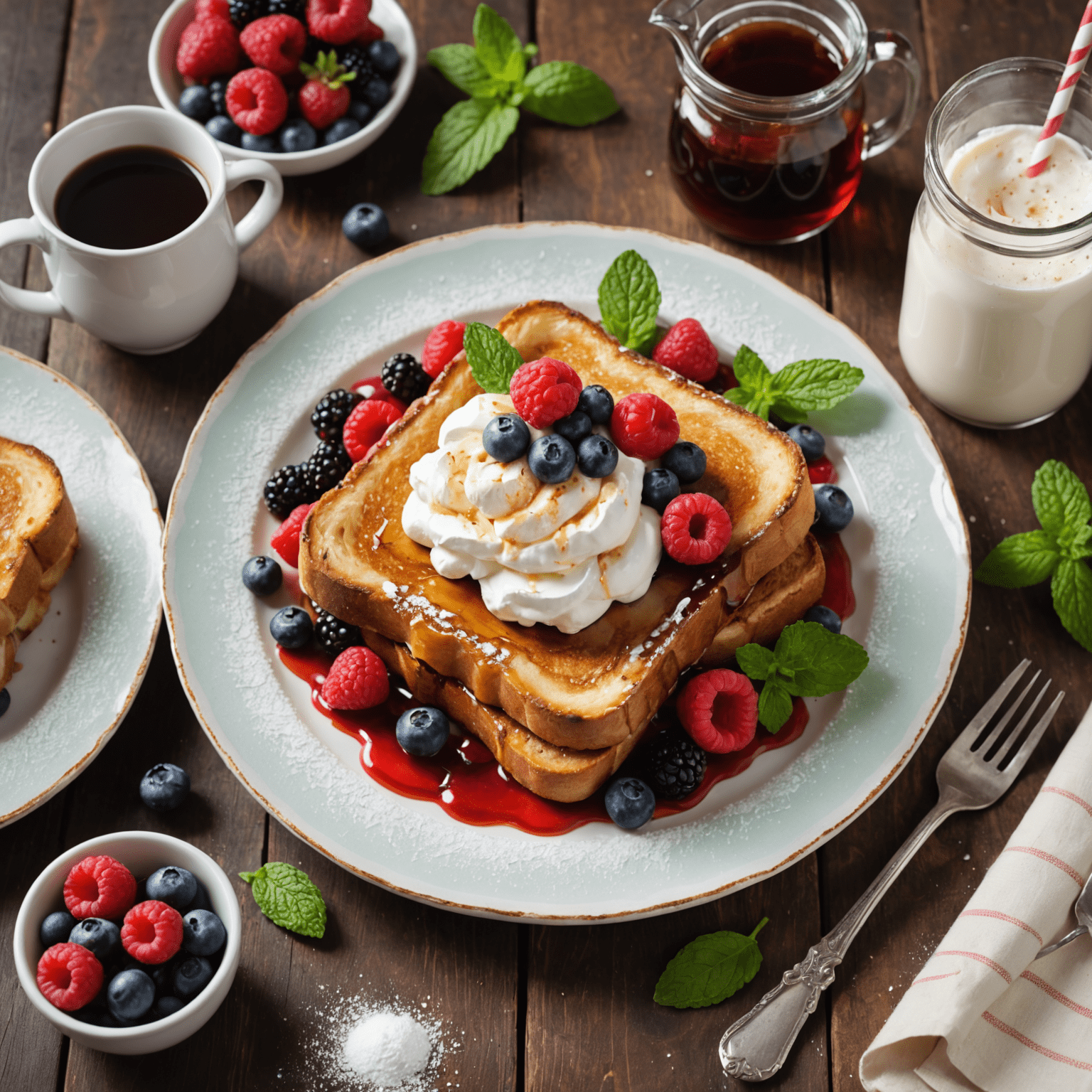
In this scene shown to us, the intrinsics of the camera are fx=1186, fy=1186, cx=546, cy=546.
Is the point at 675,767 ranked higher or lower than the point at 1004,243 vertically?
lower

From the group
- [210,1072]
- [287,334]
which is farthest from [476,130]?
[210,1072]

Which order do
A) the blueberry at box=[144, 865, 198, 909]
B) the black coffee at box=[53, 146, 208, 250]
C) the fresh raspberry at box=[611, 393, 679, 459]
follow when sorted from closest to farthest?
the blueberry at box=[144, 865, 198, 909], the fresh raspberry at box=[611, 393, 679, 459], the black coffee at box=[53, 146, 208, 250]

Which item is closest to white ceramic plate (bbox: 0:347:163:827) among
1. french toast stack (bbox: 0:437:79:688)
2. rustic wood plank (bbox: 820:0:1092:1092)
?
french toast stack (bbox: 0:437:79:688)

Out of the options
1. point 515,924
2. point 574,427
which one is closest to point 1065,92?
point 574,427

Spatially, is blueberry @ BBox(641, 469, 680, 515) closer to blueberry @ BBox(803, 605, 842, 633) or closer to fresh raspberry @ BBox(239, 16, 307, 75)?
blueberry @ BBox(803, 605, 842, 633)

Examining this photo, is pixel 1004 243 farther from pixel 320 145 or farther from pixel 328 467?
pixel 320 145

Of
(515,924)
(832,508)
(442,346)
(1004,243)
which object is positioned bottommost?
(515,924)
